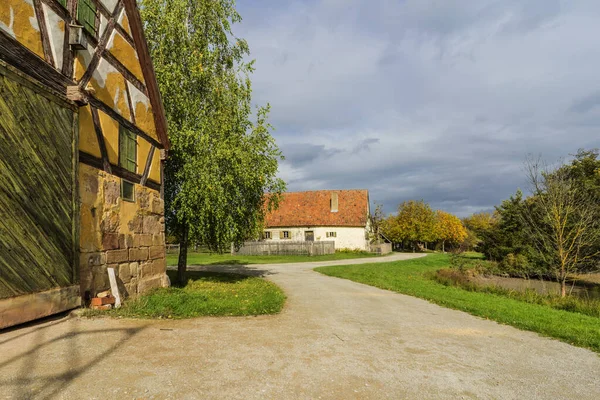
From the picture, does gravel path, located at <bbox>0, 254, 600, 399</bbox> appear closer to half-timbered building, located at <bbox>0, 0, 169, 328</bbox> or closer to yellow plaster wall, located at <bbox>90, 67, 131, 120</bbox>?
half-timbered building, located at <bbox>0, 0, 169, 328</bbox>

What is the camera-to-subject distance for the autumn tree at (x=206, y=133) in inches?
466

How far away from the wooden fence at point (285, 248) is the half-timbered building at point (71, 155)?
24.9m

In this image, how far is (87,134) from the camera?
22.9 feet

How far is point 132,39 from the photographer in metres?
8.84

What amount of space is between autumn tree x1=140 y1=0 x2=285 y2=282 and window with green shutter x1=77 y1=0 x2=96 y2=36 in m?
4.59

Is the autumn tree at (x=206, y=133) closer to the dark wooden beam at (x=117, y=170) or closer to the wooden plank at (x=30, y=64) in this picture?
the dark wooden beam at (x=117, y=170)

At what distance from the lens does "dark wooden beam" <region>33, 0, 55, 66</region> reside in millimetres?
5831

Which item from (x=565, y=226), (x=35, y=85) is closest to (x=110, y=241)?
(x=35, y=85)

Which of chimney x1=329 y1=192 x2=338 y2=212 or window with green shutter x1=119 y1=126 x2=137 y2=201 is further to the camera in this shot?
chimney x1=329 y1=192 x2=338 y2=212

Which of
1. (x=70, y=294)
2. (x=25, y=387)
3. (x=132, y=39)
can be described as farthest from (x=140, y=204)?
(x=25, y=387)

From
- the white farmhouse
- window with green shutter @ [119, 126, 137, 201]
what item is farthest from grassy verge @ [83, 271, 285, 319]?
the white farmhouse

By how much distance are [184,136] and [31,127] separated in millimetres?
6578

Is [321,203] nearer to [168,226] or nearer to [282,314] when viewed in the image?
[168,226]

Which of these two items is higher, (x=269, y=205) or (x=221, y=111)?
(x=221, y=111)
